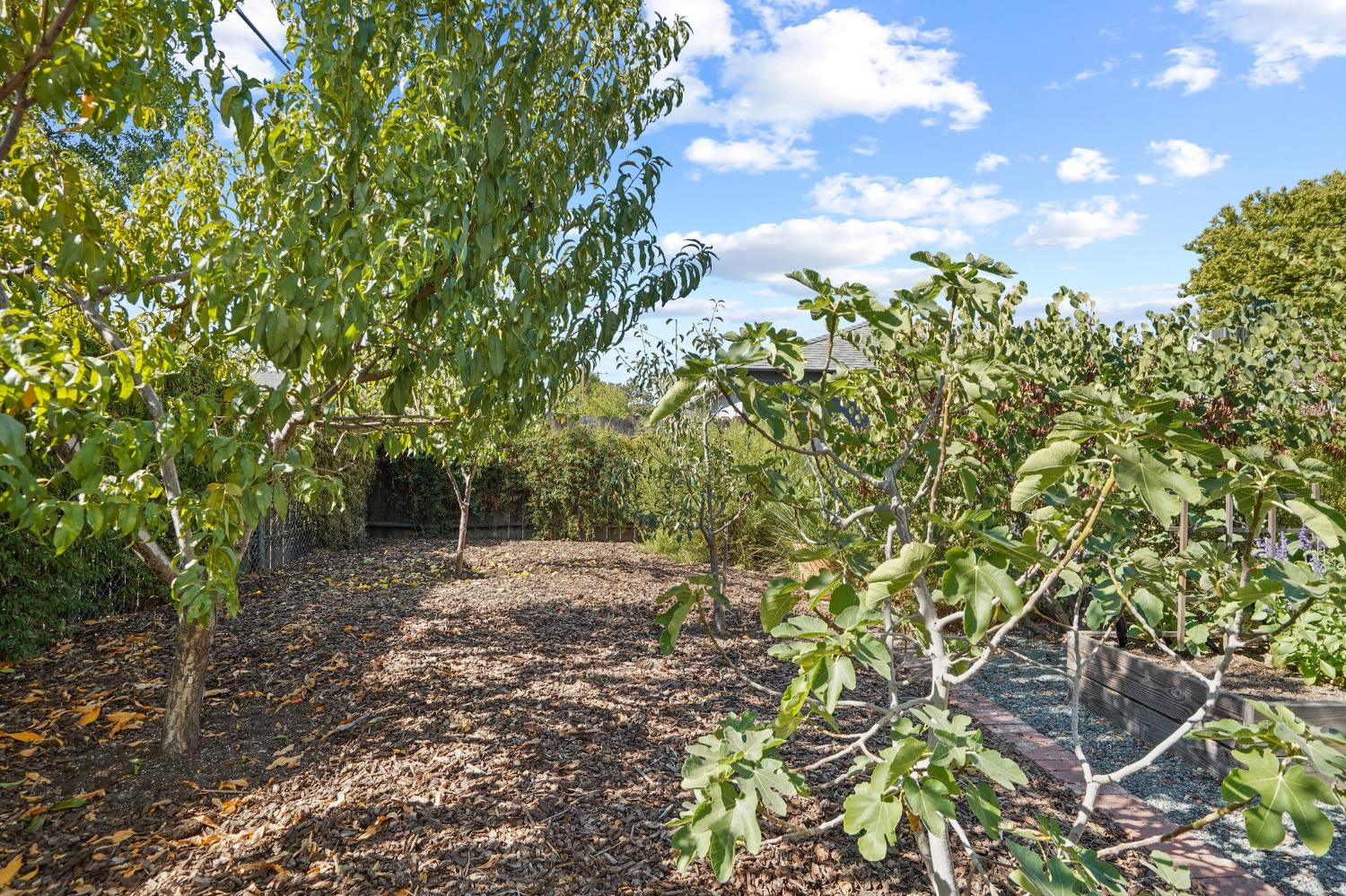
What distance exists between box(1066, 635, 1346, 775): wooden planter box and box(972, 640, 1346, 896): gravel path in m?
0.08

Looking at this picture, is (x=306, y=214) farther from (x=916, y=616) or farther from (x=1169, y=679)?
(x=1169, y=679)

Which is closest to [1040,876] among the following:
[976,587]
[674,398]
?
[976,587]

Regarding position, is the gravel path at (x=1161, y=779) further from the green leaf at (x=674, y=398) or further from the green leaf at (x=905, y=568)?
the green leaf at (x=674, y=398)

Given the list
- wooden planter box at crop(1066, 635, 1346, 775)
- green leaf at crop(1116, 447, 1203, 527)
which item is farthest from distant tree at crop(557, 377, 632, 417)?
green leaf at crop(1116, 447, 1203, 527)

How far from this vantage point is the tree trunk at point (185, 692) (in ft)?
11.6

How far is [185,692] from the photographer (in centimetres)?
355

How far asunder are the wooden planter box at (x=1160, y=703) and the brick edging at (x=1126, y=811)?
0.42m

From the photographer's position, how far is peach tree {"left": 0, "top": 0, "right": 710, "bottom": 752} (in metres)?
2.24

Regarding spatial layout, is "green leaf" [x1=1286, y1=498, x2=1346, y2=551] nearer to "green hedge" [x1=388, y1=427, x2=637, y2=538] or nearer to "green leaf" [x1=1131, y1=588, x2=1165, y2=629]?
"green leaf" [x1=1131, y1=588, x2=1165, y2=629]

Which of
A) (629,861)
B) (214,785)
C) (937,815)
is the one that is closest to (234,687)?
(214,785)

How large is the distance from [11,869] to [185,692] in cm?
95

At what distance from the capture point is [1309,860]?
10.1 ft

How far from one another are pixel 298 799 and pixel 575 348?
2157 mm

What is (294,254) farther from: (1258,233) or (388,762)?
(1258,233)
